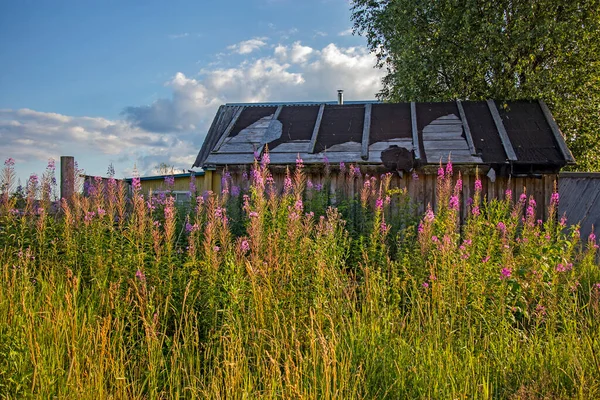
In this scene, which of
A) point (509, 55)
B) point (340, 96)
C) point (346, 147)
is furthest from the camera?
point (340, 96)

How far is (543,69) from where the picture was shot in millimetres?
13750

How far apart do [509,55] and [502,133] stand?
3657mm

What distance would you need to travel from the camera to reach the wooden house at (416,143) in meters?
9.88

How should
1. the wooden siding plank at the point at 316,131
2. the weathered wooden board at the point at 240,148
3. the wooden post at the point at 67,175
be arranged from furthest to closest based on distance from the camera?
the weathered wooden board at the point at 240,148
the wooden siding plank at the point at 316,131
the wooden post at the point at 67,175

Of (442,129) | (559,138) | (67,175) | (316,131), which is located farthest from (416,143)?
(67,175)

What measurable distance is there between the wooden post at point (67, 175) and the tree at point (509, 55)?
9533mm

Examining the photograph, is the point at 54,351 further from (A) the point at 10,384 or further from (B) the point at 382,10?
(B) the point at 382,10

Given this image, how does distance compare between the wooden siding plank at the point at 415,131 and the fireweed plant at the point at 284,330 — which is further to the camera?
the wooden siding plank at the point at 415,131

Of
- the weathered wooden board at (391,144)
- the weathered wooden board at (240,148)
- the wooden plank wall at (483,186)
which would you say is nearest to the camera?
the wooden plank wall at (483,186)

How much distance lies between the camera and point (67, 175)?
359 inches

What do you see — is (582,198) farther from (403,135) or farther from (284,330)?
(284,330)

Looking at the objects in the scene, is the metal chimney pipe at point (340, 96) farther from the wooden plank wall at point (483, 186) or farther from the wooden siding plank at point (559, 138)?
the wooden plank wall at point (483, 186)

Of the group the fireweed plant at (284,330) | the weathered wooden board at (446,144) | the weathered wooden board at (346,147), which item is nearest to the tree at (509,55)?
the weathered wooden board at (446,144)

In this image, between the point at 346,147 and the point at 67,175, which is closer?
the point at 67,175
